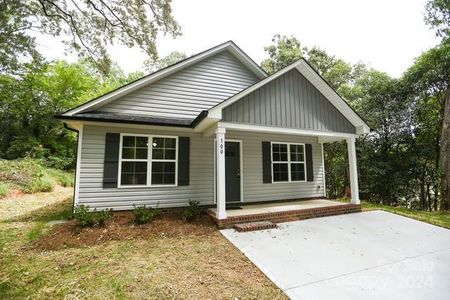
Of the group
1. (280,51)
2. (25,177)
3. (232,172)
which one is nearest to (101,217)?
(232,172)

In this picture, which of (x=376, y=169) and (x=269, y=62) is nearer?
(x=376, y=169)

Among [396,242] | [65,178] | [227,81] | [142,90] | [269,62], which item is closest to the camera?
[396,242]

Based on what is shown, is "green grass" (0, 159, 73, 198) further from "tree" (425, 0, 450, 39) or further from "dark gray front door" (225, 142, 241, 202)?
"tree" (425, 0, 450, 39)

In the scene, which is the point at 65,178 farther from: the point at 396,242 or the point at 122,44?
the point at 396,242

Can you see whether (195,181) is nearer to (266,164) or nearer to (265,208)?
(265,208)

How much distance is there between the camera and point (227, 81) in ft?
26.8

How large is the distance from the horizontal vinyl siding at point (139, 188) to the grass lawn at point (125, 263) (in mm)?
852

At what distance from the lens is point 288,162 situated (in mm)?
8133

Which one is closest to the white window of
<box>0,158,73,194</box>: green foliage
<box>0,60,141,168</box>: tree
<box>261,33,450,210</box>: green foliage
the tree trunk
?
<box>261,33,450,210</box>: green foliage

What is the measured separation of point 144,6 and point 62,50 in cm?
373

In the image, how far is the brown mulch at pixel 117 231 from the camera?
4.19 metres

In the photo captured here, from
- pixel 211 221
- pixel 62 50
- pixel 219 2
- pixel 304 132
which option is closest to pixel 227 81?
pixel 219 2

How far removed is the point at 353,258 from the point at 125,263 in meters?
3.79

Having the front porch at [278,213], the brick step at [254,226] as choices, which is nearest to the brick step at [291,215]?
the front porch at [278,213]
